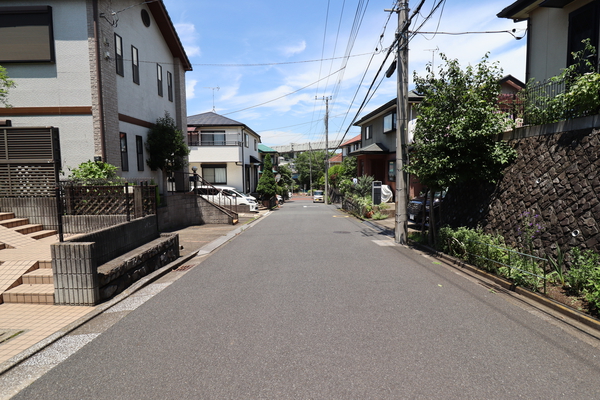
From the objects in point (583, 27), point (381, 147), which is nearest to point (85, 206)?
point (583, 27)

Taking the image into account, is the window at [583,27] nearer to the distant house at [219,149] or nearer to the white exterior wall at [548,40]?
the white exterior wall at [548,40]

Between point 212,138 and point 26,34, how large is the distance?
19950 mm

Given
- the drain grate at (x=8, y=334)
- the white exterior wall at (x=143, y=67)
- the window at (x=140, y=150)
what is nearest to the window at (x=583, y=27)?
the drain grate at (x=8, y=334)

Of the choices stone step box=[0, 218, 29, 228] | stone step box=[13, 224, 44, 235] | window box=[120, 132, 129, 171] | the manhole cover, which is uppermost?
window box=[120, 132, 129, 171]

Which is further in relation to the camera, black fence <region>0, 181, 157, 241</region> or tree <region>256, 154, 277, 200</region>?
tree <region>256, 154, 277, 200</region>

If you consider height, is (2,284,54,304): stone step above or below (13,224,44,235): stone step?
below

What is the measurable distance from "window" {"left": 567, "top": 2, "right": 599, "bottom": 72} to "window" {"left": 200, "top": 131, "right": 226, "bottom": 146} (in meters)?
26.4

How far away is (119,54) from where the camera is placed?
14500 mm

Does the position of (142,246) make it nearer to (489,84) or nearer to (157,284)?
(157,284)

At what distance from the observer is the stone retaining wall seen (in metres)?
6.67

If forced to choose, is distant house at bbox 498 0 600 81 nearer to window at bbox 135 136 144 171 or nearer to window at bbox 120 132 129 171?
window at bbox 120 132 129 171

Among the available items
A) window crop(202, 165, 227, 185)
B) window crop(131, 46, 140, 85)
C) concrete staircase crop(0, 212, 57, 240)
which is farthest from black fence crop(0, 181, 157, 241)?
window crop(202, 165, 227, 185)

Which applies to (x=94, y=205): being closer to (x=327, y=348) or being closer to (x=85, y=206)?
(x=85, y=206)

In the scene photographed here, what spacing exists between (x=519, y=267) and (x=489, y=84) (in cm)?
547
